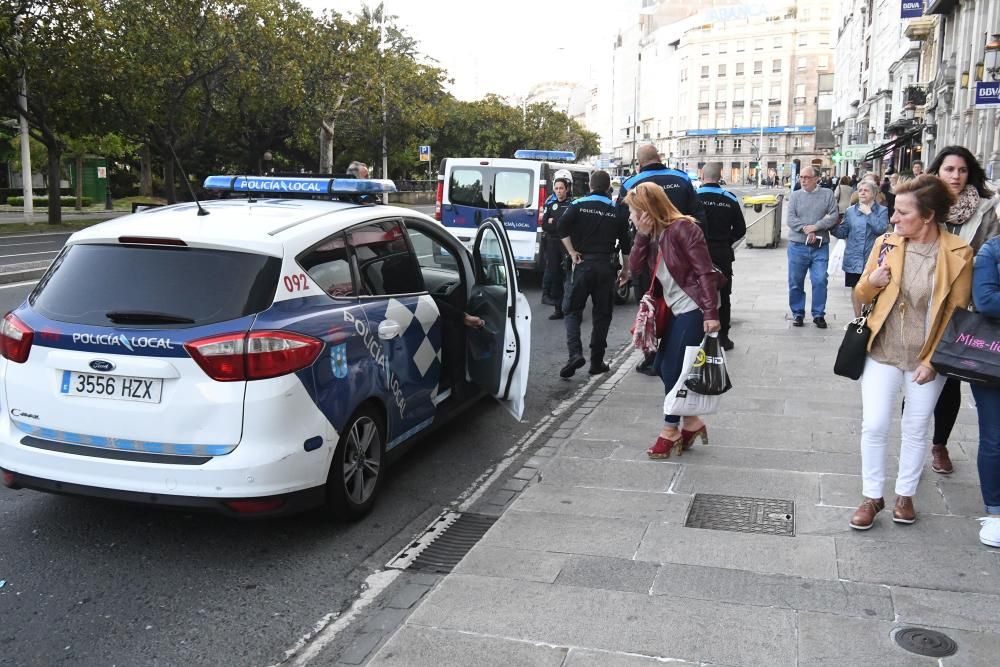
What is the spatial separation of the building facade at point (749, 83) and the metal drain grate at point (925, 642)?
4877 inches

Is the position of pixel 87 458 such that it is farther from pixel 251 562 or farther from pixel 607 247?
pixel 607 247

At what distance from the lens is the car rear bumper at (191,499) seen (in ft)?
13.8

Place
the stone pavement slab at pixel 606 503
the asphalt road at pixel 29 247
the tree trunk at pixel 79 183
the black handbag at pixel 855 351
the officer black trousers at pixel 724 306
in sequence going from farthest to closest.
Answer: the tree trunk at pixel 79 183
the asphalt road at pixel 29 247
the officer black trousers at pixel 724 306
the stone pavement slab at pixel 606 503
the black handbag at pixel 855 351

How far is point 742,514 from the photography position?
4957mm

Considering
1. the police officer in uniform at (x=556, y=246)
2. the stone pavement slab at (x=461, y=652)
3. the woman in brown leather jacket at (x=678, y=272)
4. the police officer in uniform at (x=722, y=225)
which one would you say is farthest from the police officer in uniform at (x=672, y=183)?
the stone pavement slab at (x=461, y=652)

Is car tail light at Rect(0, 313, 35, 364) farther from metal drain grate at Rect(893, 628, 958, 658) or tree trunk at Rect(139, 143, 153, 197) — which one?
tree trunk at Rect(139, 143, 153, 197)

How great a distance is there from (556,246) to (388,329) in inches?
275

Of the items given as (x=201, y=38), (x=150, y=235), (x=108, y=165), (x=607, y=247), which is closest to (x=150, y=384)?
(x=150, y=235)

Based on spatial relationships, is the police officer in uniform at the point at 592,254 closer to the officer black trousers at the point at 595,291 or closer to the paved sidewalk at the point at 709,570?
the officer black trousers at the point at 595,291

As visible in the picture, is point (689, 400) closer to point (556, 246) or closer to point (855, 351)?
point (855, 351)

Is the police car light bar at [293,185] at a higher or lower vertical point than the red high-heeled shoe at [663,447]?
higher

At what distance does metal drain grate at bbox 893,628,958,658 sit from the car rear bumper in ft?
8.52

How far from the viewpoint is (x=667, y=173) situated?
8344mm

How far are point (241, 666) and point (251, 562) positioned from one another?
3.27 feet
